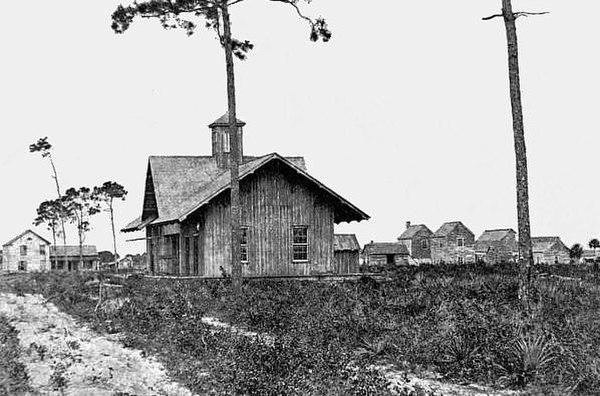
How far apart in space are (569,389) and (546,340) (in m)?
2.23

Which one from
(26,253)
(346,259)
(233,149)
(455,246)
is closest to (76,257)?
(26,253)

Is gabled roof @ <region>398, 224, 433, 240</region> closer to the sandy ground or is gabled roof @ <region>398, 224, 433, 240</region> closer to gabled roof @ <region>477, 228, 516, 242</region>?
gabled roof @ <region>477, 228, 516, 242</region>

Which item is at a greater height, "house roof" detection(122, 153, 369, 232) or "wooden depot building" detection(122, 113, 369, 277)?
"house roof" detection(122, 153, 369, 232)

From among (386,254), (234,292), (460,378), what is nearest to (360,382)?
(460,378)

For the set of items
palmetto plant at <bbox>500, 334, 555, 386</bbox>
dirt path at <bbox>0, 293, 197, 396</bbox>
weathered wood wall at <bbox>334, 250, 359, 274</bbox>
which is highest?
weathered wood wall at <bbox>334, 250, 359, 274</bbox>

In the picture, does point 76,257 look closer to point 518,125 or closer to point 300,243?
point 300,243

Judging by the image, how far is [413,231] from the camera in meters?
106

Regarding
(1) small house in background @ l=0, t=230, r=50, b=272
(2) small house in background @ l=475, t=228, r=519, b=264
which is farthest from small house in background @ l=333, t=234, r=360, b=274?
(1) small house in background @ l=0, t=230, r=50, b=272

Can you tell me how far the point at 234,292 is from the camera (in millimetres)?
24219

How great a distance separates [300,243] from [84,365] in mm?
19807

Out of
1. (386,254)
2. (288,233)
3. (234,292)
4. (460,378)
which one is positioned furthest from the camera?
(386,254)

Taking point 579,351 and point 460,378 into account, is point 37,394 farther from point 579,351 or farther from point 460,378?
point 579,351

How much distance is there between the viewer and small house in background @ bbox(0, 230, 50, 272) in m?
112

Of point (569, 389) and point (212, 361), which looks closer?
point (569, 389)
